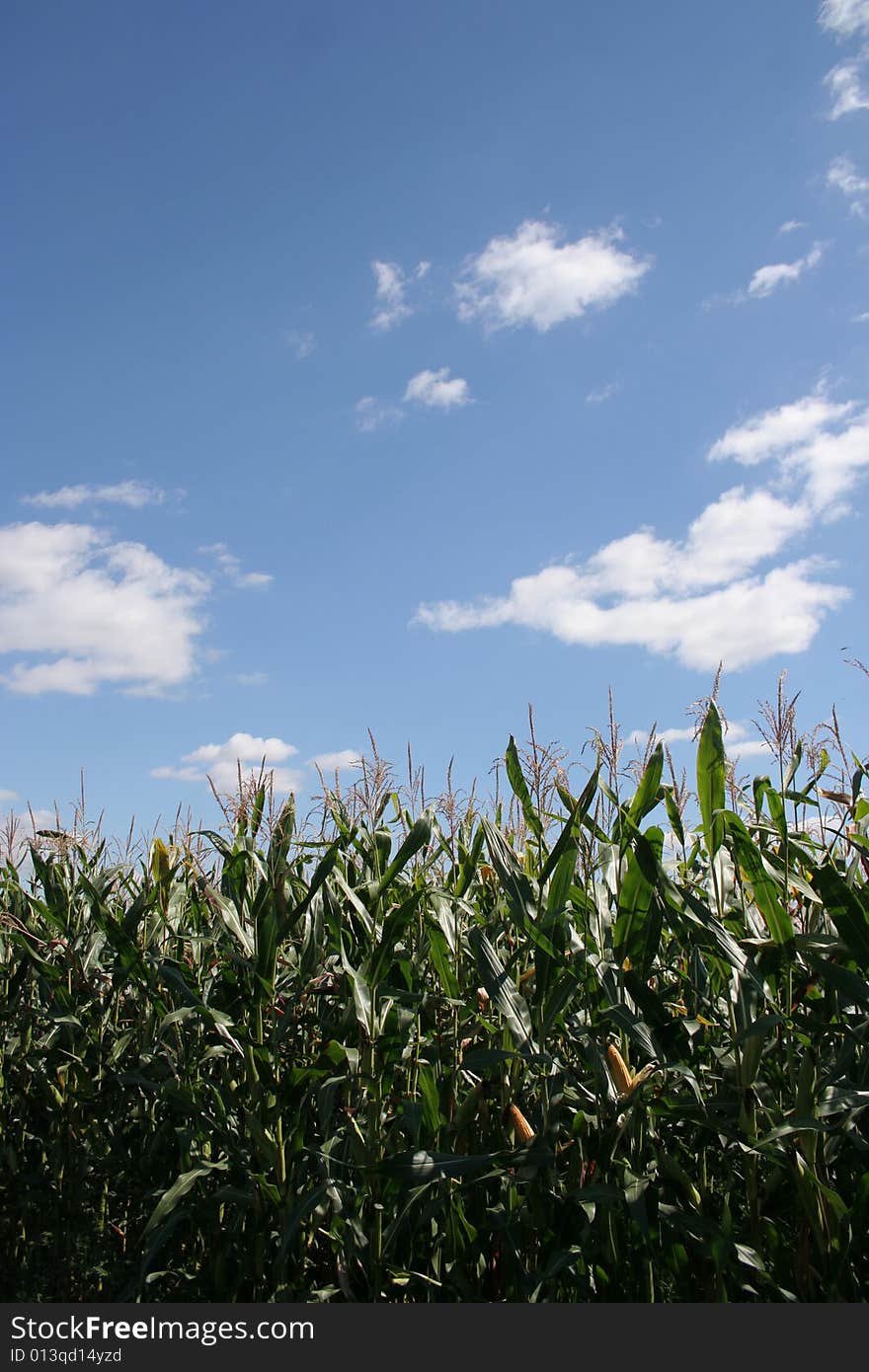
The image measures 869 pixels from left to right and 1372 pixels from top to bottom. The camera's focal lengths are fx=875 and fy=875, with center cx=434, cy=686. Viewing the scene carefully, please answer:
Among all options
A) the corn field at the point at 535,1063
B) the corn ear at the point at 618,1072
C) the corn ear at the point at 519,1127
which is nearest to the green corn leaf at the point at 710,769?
the corn field at the point at 535,1063

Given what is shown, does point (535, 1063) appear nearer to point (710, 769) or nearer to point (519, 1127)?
point (519, 1127)

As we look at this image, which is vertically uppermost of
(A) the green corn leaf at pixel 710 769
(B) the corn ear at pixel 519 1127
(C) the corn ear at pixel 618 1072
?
(A) the green corn leaf at pixel 710 769

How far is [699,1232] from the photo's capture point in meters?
2.12

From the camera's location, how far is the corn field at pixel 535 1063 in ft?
7.01

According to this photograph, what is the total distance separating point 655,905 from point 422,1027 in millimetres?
1087

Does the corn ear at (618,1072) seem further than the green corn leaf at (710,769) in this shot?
No

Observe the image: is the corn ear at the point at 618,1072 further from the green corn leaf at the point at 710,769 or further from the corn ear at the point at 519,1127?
the green corn leaf at the point at 710,769

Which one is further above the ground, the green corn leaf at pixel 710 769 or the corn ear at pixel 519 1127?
the green corn leaf at pixel 710 769

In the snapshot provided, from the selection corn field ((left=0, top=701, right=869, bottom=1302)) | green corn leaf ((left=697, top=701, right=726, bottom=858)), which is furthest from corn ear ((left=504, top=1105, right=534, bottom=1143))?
green corn leaf ((left=697, top=701, right=726, bottom=858))

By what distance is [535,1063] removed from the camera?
A: 229 centimetres

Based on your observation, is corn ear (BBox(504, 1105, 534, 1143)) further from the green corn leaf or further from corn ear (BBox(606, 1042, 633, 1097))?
the green corn leaf
